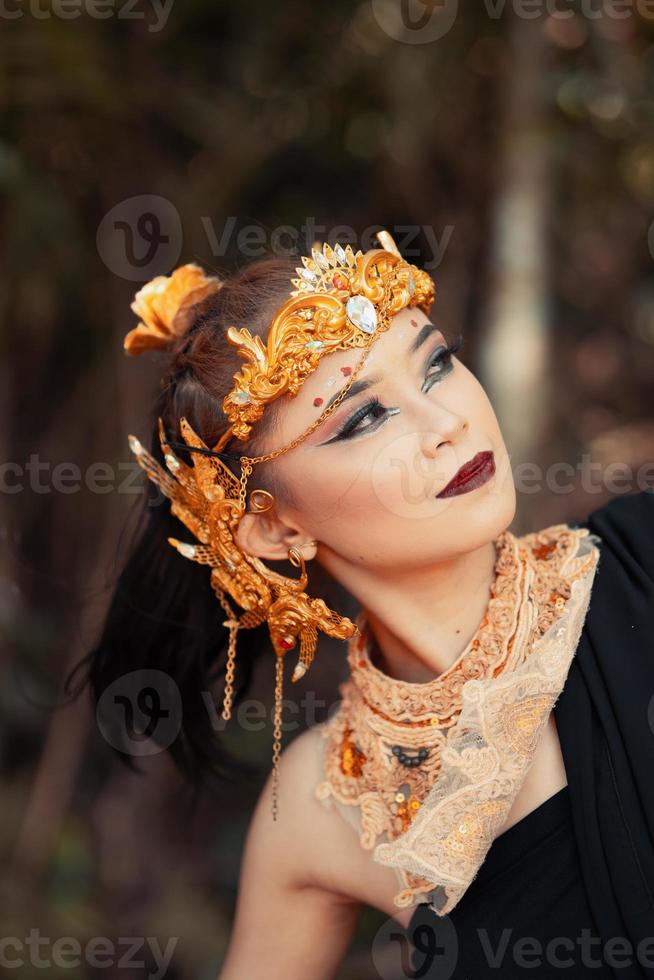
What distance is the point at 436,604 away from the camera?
6.21ft

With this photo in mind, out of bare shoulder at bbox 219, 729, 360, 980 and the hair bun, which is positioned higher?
the hair bun

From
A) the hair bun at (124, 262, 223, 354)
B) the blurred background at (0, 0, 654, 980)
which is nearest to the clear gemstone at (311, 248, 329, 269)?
the hair bun at (124, 262, 223, 354)

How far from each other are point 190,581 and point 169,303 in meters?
0.62

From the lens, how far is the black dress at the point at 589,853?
165 cm

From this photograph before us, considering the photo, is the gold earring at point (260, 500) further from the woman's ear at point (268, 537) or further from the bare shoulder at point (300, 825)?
the bare shoulder at point (300, 825)

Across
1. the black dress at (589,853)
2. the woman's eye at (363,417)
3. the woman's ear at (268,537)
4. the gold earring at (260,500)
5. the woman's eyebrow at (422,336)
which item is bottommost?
the black dress at (589,853)

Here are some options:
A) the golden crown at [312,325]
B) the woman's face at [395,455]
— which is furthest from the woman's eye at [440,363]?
the golden crown at [312,325]

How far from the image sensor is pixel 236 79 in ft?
12.1

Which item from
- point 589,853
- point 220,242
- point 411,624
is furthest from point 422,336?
point 220,242

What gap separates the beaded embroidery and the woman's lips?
0.76 ft

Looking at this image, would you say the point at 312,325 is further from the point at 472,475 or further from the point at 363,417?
the point at 472,475

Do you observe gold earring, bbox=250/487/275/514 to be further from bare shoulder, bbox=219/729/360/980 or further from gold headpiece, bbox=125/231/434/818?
bare shoulder, bbox=219/729/360/980

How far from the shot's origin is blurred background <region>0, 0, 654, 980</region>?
316cm

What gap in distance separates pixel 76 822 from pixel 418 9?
118 inches
